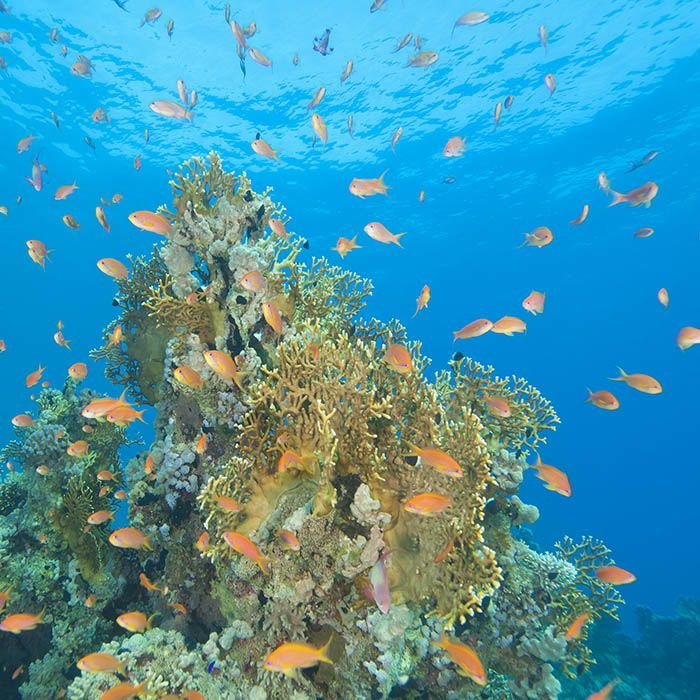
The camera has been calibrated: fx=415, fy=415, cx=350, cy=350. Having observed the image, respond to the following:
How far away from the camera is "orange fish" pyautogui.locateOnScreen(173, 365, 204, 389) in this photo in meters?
4.90

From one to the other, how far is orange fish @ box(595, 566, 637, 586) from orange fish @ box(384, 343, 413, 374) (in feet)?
12.1

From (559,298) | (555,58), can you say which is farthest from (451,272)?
(555,58)

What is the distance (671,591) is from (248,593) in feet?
221

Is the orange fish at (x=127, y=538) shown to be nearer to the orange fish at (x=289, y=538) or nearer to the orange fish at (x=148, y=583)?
the orange fish at (x=148, y=583)

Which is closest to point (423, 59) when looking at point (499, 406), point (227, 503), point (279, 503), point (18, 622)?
point (499, 406)

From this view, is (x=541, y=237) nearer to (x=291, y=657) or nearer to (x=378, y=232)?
(x=378, y=232)

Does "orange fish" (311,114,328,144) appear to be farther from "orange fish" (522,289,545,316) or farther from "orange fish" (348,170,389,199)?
"orange fish" (522,289,545,316)

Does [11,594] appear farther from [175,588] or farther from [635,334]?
[635,334]

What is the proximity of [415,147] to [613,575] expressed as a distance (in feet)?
127

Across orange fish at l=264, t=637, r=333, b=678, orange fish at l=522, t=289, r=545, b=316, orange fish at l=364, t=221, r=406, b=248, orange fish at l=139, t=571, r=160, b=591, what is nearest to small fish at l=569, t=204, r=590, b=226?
orange fish at l=522, t=289, r=545, b=316

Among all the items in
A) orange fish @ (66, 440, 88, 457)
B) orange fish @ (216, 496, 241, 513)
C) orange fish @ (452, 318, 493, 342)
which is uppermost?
orange fish @ (452, 318, 493, 342)

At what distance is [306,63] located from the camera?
95.1 ft

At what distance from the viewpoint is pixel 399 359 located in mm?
4555

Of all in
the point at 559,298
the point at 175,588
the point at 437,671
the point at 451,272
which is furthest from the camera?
the point at 559,298
